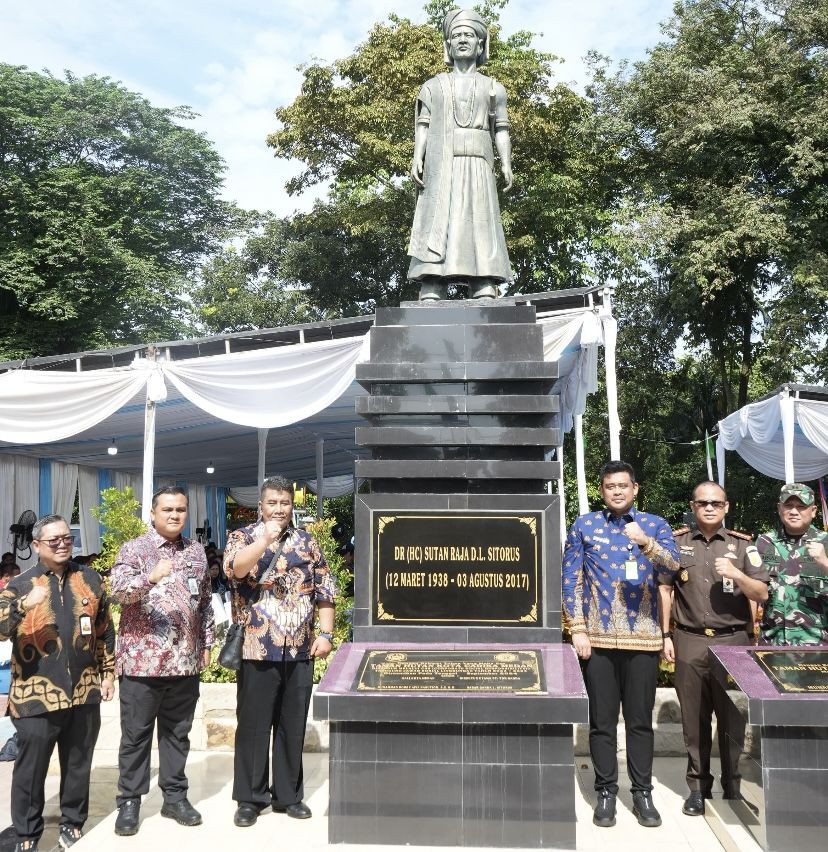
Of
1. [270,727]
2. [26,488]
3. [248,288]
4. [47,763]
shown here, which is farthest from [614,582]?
[248,288]

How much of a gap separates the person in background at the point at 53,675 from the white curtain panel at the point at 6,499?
9.28 m

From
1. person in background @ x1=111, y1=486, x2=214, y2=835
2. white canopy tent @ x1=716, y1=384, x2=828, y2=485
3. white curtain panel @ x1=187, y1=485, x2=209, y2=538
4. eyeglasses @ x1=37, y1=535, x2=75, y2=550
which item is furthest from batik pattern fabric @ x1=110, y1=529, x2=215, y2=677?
white curtain panel @ x1=187, y1=485, x2=209, y2=538

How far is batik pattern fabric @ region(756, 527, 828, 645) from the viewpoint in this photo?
14.8ft

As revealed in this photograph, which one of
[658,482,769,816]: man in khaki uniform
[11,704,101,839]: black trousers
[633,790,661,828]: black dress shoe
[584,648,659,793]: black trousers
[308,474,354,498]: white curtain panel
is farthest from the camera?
[308,474,354,498]: white curtain panel

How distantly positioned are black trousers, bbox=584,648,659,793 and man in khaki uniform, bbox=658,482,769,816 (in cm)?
23

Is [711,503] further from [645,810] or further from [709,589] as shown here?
[645,810]

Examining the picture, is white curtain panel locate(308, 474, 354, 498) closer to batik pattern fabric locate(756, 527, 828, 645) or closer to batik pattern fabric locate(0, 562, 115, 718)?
batik pattern fabric locate(0, 562, 115, 718)

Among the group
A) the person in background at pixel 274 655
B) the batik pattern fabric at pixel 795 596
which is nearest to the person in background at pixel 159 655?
the person in background at pixel 274 655

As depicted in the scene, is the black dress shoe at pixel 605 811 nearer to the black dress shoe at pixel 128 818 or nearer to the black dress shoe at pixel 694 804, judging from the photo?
the black dress shoe at pixel 694 804

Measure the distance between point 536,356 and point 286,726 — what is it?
2351 millimetres

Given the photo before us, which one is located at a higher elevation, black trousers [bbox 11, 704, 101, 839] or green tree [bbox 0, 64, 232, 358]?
green tree [bbox 0, 64, 232, 358]

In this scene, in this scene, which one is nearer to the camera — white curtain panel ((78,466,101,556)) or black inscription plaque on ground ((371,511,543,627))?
black inscription plaque on ground ((371,511,543,627))

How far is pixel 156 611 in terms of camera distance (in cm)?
438

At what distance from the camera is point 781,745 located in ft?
12.4
